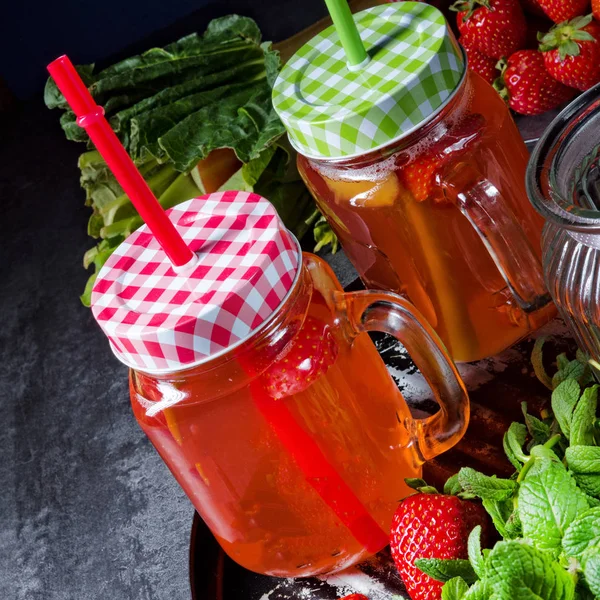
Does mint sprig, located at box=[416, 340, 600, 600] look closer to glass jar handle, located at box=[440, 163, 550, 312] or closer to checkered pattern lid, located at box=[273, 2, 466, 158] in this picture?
glass jar handle, located at box=[440, 163, 550, 312]

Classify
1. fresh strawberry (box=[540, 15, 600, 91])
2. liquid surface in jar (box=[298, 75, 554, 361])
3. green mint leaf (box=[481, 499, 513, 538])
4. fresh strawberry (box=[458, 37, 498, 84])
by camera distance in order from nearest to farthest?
green mint leaf (box=[481, 499, 513, 538]) → liquid surface in jar (box=[298, 75, 554, 361]) → fresh strawberry (box=[540, 15, 600, 91]) → fresh strawberry (box=[458, 37, 498, 84])

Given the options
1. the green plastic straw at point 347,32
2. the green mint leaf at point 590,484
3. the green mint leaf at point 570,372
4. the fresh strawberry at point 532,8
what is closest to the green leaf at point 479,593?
the green mint leaf at point 590,484

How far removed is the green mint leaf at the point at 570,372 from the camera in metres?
0.62

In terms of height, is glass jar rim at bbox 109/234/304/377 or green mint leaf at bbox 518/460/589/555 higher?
glass jar rim at bbox 109/234/304/377

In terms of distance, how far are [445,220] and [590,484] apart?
23cm

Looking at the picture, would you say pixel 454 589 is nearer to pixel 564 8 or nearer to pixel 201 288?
pixel 201 288

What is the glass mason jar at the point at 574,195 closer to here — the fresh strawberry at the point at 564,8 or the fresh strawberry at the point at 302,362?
the fresh strawberry at the point at 302,362

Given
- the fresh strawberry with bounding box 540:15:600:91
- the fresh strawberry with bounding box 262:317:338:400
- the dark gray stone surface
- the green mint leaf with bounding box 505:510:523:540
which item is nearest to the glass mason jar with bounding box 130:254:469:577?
the fresh strawberry with bounding box 262:317:338:400

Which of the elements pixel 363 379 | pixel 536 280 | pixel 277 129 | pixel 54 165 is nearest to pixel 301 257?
pixel 363 379

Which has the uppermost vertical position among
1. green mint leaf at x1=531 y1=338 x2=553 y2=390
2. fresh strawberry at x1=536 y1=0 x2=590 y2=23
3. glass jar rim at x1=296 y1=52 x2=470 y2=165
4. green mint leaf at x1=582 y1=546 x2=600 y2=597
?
glass jar rim at x1=296 y1=52 x2=470 y2=165

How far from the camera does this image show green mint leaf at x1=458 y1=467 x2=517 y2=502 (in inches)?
21.1

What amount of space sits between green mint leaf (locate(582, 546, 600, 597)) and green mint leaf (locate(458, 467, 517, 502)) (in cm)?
10

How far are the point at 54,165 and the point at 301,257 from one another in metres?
1.11

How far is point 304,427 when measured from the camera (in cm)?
56
